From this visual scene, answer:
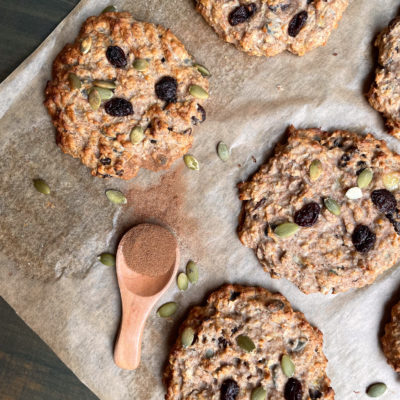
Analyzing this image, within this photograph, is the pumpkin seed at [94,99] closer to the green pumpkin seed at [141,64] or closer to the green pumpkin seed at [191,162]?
the green pumpkin seed at [141,64]

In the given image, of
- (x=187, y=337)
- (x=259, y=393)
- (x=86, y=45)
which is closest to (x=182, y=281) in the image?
(x=187, y=337)

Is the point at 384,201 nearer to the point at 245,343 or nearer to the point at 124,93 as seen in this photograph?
the point at 245,343

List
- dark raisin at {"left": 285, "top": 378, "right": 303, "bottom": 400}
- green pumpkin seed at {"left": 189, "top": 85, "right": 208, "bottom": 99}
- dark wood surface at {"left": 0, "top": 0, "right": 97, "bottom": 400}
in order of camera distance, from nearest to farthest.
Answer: dark raisin at {"left": 285, "top": 378, "right": 303, "bottom": 400}, green pumpkin seed at {"left": 189, "top": 85, "right": 208, "bottom": 99}, dark wood surface at {"left": 0, "top": 0, "right": 97, "bottom": 400}

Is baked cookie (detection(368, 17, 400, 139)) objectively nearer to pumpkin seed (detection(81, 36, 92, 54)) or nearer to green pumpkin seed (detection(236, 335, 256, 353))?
green pumpkin seed (detection(236, 335, 256, 353))

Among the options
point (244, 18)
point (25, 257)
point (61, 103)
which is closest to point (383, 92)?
point (244, 18)

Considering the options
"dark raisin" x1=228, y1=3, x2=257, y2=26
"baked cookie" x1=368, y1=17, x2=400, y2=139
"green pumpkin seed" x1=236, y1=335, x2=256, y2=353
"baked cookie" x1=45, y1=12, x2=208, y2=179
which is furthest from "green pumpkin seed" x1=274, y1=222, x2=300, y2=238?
"dark raisin" x1=228, y1=3, x2=257, y2=26

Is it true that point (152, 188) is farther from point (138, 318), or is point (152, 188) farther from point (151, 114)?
point (138, 318)
